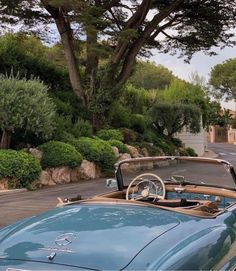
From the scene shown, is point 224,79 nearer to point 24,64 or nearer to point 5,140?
point 24,64

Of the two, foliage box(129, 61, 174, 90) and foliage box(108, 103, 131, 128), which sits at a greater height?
foliage box(129, 61, 174, 90)

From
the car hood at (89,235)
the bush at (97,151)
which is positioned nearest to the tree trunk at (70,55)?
the bush at (97,151)

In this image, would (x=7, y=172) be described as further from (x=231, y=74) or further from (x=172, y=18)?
(x=231, y=74)

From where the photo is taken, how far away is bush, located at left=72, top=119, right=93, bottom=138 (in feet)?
63.8

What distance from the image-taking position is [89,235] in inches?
119

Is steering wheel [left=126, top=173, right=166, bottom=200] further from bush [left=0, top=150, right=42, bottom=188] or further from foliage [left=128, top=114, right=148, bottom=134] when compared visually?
foliage [left=128, top=114, right=148, bottom=134]

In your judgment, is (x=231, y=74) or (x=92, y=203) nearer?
(x=92, y=203)

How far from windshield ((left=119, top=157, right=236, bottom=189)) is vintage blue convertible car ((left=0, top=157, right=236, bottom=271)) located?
1.59 ft

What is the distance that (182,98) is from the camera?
3459 centimetres

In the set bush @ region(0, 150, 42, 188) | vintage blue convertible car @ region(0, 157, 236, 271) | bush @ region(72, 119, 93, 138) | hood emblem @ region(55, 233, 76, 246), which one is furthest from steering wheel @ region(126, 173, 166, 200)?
bush @ region(72, 119, 93, 138)

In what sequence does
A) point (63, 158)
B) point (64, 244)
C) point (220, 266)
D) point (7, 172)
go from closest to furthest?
point (64, 244)
point (220, 266)
point (7, 172)
point (63, 158)

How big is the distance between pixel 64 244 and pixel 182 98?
3216 centimetres

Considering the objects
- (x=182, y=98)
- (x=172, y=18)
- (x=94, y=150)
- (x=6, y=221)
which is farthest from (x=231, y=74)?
(x=6, y=221)

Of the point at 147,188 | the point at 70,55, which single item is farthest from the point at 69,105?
the point at 147,188
